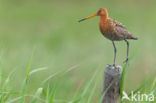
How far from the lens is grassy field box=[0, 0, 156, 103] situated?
8.87 meters

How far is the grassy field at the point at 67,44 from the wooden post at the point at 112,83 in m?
2.01

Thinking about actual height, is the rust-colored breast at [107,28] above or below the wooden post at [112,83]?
above

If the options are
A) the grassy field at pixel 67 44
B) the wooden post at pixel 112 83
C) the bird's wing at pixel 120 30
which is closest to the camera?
the wooden post at pixel 112 83

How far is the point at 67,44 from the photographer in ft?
38.2

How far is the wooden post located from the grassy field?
2006mm

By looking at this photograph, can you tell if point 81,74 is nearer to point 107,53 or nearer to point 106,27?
point 107,53

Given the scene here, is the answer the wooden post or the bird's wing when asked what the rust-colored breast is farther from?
the wooden post

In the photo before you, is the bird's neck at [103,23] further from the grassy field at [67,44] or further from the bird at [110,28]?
→ the grassy field at [67,44]

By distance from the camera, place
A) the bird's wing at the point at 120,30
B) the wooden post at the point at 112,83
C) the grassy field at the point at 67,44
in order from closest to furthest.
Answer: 1. the wooden post at the point at 112,83
2. the bird's wing at the point at 120,30
3. the grassy field at the point at 67,44

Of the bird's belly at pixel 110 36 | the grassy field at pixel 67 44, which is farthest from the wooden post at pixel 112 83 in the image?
the grassy field at pixel 67 44

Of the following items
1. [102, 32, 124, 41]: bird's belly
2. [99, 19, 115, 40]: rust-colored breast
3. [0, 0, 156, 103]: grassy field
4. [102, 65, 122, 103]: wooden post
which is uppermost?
[99, 19, 115, 40]: rust-colored breast

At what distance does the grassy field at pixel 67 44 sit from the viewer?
8868 mm

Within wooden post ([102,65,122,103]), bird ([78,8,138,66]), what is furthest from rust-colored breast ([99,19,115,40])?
wooden post ([102,65,122,103])

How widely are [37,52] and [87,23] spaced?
134 inches
